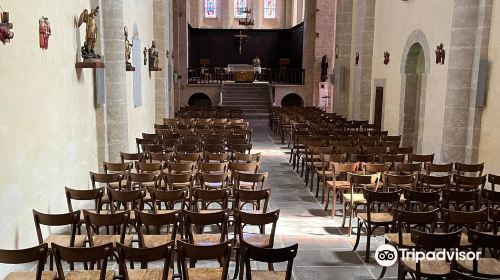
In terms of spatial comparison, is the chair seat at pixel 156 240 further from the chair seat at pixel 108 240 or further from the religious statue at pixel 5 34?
the religious statue at pixel 5 34

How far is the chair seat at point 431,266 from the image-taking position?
516 cm

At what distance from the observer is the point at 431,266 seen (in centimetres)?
531

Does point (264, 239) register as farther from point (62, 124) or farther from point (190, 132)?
point (190, 132)

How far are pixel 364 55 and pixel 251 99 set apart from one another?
1080 centimetres

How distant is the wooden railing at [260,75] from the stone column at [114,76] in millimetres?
18614

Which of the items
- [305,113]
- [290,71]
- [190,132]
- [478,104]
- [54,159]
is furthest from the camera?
[290,71]

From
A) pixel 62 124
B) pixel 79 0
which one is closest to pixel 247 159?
pixel 62 124

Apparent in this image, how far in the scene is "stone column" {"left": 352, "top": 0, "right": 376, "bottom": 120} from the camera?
58.3ft

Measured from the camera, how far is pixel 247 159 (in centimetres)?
991

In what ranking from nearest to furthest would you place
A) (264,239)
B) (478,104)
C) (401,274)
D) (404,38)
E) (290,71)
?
(401,274) → (264,239) → (478,104) → (404,38) → (290,71)

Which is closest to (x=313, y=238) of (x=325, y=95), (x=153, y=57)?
(x=153, y=57)

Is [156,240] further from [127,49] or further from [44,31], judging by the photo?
[127,49]

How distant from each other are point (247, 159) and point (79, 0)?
4432 mm

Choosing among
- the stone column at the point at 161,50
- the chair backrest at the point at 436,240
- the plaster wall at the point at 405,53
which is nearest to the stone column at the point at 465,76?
the plaster wall at the point at 405,53
